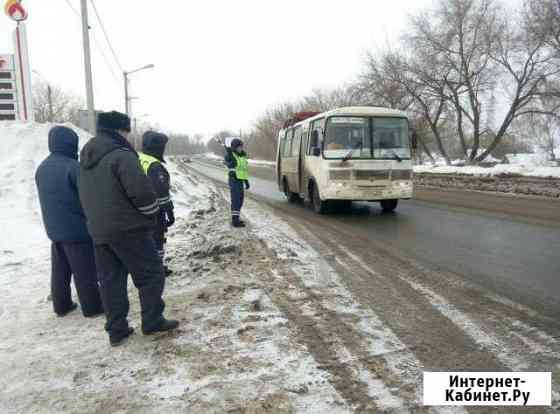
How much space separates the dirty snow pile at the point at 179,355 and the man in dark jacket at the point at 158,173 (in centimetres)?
70

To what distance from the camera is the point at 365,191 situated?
10406mm

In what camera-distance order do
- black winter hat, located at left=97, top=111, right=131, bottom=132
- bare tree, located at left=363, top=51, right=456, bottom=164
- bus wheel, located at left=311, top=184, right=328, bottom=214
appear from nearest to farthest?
black winter hat, located at left=97, top=111, right=131, bottom=132
bus wheel, located at left=311, top=184, right=328, bottom=214
bare tree, located at left=363, top=51, right=456, bottom=164

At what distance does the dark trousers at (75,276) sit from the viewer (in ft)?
14.5

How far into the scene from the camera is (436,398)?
286 cm

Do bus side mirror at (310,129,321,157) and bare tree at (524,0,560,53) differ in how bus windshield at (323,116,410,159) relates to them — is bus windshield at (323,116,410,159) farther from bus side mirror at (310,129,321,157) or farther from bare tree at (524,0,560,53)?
bare tree at (524,0,560,53)

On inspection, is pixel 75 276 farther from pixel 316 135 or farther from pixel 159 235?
pixel 316 135

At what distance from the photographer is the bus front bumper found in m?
10.4

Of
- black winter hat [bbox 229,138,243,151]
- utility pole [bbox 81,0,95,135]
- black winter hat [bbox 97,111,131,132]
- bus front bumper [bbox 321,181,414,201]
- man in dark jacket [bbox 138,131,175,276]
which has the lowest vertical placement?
bus front bumper [bbox 321,181,414,201]

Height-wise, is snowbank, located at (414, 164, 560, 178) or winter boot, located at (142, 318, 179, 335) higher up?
snowbank, located at (414, 164, 560, 178)

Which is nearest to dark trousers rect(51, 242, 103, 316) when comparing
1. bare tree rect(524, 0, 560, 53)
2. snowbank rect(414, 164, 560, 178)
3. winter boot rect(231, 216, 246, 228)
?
winter boot rect(231, 216, 246, 228)

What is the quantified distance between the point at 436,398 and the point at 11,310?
14.6ft

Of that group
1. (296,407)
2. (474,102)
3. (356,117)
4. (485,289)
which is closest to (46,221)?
(296,407)

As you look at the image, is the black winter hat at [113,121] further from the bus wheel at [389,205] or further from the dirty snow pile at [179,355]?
the bus wheel at [389,205]

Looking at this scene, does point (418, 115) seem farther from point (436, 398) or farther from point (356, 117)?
point (436, 398)
